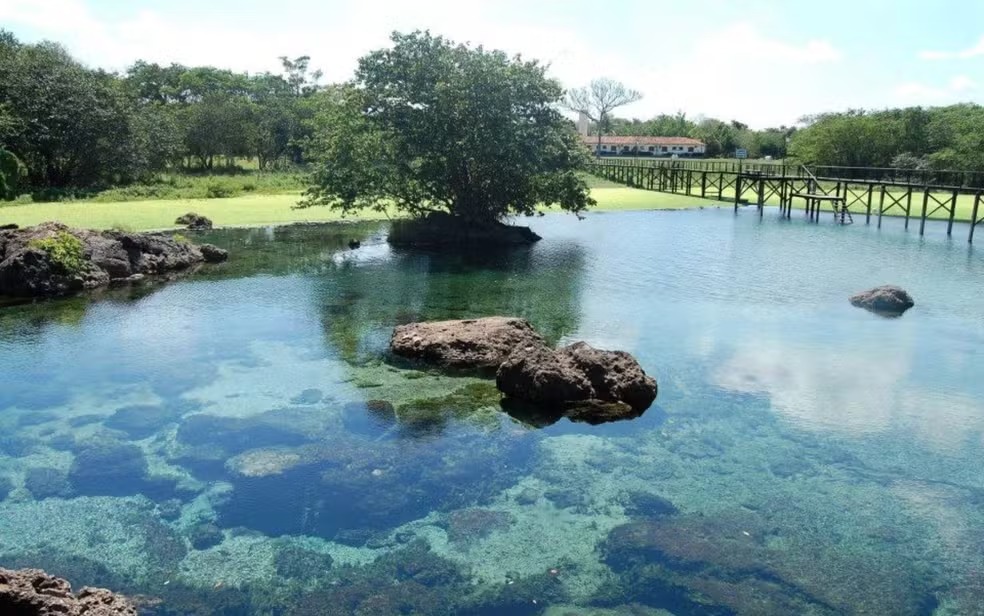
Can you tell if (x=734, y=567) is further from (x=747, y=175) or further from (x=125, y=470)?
(x=747, y=175)

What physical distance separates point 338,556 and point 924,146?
66695mm

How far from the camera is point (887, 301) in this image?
20062 millimetres

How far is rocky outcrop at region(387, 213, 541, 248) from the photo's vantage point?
3128cm

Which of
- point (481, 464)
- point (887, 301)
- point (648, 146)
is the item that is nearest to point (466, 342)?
point (481, 464)

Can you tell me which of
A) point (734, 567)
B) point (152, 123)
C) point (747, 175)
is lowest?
point (734, 567)

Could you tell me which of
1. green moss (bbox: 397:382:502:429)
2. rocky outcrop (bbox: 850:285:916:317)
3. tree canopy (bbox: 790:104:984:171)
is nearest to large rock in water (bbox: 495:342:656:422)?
green moss (bbox: 397:382:502:429)

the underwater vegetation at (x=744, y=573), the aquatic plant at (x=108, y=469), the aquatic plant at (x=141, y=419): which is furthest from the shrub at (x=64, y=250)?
the underwater vegetation at (x=744, y=573)

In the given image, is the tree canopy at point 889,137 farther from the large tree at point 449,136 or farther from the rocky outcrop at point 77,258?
the rocky outcrop at point 77,258

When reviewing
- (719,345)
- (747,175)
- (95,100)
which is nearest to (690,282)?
(719,345)

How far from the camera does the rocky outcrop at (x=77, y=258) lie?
20.8m

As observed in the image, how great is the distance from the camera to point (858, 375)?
14.8 metres

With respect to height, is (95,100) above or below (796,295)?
above

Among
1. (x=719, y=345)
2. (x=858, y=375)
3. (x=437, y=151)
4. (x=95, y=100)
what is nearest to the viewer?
(x=858, y=375)

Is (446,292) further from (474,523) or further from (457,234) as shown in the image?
A: (474,523)
